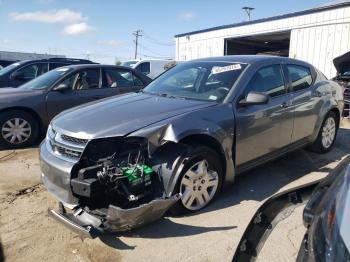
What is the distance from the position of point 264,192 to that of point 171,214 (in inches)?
52.7

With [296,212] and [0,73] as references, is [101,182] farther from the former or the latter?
[0,73]

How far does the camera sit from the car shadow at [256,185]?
3434 millimetres

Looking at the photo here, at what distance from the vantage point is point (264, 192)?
4391 millimetres

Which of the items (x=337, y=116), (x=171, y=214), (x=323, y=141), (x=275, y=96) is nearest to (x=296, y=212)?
(x=171, y=214)

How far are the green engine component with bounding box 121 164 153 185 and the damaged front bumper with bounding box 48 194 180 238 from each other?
26 cm

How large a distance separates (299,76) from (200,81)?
1711 millimetres

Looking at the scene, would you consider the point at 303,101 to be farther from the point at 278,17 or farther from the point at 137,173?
the point at 278,17

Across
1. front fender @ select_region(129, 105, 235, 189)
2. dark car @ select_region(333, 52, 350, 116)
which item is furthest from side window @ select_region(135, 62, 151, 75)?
front fender @ select_region(129, 105, 235, 189)

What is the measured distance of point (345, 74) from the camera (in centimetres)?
982

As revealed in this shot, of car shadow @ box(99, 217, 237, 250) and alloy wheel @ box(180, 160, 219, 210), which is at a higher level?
alloy wheel @ box(180, 160, 219, 210)

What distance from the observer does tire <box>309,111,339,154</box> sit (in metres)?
5.81

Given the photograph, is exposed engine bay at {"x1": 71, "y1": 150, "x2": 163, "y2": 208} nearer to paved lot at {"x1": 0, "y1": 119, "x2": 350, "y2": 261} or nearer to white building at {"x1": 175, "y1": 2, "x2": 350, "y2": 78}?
paved lot at {"x1": 0, "y1": 119, "x2": 350, "y2": 261}

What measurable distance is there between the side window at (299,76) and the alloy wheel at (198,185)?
2074 mm

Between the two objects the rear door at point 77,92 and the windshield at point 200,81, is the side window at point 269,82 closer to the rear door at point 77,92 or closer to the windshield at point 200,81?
the windshield at point 200,81
